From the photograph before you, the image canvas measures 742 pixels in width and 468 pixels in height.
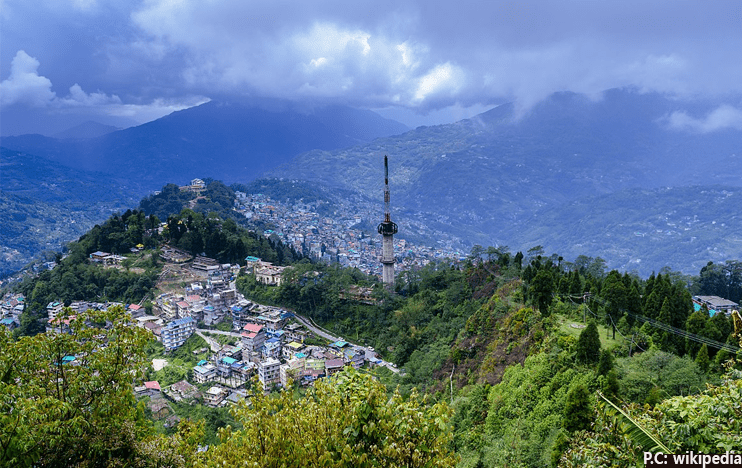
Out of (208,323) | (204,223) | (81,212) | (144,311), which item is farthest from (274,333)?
(81,212)

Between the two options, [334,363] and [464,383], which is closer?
[464,383]

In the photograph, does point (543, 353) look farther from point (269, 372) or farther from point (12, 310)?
point (12, 310)

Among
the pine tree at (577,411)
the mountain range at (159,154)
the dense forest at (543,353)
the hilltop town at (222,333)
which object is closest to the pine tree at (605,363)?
the dense forest at (543,353)

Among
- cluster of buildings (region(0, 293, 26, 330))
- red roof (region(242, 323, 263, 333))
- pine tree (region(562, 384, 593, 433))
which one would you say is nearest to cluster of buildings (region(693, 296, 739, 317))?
pine tree (region(562, 384, 593, 433))

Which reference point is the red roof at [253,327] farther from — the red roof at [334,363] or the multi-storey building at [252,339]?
the red roof at [334,363]

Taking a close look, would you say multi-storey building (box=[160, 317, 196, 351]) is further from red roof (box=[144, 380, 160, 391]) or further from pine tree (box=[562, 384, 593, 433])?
pine tree (box=[562, 384, 593, 433])

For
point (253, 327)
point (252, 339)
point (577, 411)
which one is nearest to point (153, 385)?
point (252, 339)
